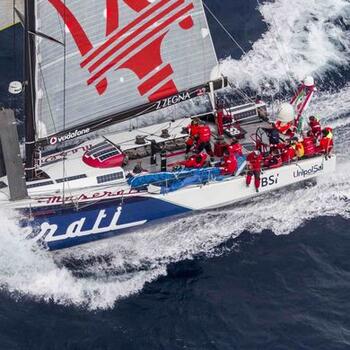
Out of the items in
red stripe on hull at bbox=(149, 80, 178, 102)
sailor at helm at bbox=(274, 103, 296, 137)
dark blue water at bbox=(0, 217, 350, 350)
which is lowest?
dark blue water at bbox=(0, 217, 350, 350)

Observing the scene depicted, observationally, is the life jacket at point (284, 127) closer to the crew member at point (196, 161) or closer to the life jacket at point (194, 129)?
the life jacket at point (194, 129)

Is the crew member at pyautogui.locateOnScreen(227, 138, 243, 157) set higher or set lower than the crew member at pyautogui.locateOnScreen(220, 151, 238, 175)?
higher

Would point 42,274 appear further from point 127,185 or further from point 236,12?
point 236,12

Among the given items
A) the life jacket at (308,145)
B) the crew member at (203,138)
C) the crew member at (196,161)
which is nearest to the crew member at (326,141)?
the life jacket at (308,145)

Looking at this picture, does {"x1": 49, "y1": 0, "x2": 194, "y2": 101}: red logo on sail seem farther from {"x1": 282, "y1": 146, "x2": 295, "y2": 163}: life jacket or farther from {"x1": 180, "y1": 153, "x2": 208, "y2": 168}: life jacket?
{"x1": 282, "y1": 146, "x2": 295, "y2": 163}: life jacket

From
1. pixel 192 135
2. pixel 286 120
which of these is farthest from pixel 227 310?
pixel 286 120

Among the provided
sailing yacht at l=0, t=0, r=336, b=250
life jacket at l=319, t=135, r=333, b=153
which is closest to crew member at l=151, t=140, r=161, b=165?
sailing yacht at l=0, t=0, r=336, b=250

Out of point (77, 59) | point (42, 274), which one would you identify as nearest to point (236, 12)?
point (77, 59)
